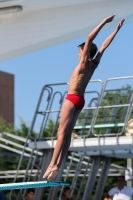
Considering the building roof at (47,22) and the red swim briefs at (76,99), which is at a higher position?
the building roof at (47,22)

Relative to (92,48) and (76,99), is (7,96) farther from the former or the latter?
(76,99)

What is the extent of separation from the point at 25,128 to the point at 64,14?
22.5m

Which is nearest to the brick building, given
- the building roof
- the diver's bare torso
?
the building roof

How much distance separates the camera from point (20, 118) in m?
Result: 31.2

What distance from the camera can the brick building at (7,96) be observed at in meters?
50.5

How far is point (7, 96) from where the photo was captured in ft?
170

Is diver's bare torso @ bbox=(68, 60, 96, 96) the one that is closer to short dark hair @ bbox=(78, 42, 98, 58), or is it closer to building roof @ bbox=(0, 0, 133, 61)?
short dark hair @ bbox=(78, 42, 98, 58)

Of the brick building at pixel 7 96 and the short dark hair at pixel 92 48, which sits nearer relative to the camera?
the short dark hair at pixel 92 48

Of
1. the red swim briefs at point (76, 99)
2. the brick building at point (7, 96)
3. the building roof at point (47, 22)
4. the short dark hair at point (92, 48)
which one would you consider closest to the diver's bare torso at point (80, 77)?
the red swim briefs at point (76, 99)

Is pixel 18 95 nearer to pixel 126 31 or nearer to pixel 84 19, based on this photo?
pixel 126 31

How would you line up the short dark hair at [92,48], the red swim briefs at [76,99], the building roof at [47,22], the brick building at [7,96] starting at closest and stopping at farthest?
the red swim briefs at [76,99] → the short dark hair at [92,48] → the building roof at [47,22] → the brick building at [7,96]

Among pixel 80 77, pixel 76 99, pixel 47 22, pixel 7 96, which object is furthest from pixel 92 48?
pixel 7 96

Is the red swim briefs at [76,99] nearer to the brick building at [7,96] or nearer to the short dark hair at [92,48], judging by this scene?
the short dark hair at [92,48]

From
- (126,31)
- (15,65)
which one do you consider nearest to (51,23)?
(126,31)
